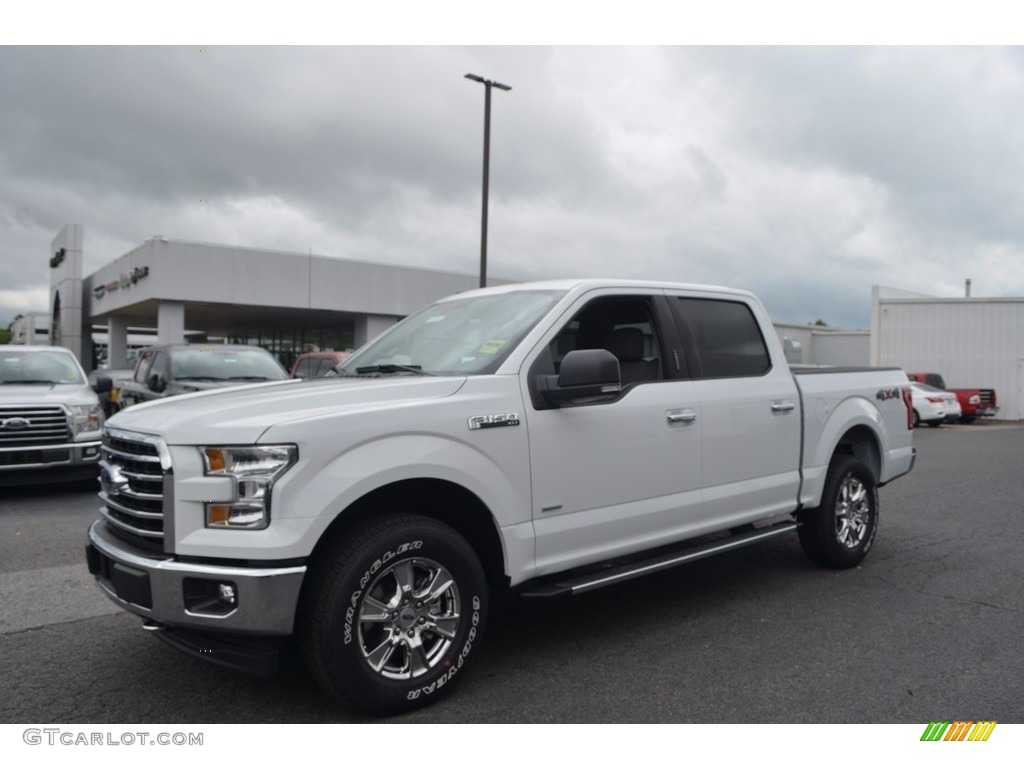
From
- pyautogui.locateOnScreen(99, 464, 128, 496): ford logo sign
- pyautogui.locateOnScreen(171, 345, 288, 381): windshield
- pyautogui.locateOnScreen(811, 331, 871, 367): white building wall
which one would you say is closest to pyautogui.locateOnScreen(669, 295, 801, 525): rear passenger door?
pyautogui.locateOnScreen(99, 464, 128, 496): ford logo sign

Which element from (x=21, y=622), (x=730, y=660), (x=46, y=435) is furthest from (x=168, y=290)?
(x=730, y=660)

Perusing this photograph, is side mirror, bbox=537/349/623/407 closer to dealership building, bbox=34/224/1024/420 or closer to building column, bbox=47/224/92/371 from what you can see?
dealership building, bbox=34/224/1024/420

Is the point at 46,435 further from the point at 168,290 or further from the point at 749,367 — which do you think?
the point at 168,290

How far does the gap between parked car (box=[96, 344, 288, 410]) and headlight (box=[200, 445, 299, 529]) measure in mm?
7692

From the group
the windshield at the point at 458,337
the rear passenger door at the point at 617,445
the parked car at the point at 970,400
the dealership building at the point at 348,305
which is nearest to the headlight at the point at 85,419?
the windshield at the point at 458,337

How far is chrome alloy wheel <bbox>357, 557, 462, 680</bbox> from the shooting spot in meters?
3.52

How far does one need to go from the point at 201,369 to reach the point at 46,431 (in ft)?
8.59

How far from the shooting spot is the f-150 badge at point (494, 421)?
12.6ft

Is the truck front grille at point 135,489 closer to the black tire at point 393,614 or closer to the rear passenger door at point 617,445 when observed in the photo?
the black tire at point 393,614

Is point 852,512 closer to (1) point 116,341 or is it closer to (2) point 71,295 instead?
(1) point 116,341

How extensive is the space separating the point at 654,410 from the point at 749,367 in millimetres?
1169

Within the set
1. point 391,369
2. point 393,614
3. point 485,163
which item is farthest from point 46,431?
point 485,163

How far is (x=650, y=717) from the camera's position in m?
3.57

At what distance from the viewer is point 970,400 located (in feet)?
90.9
